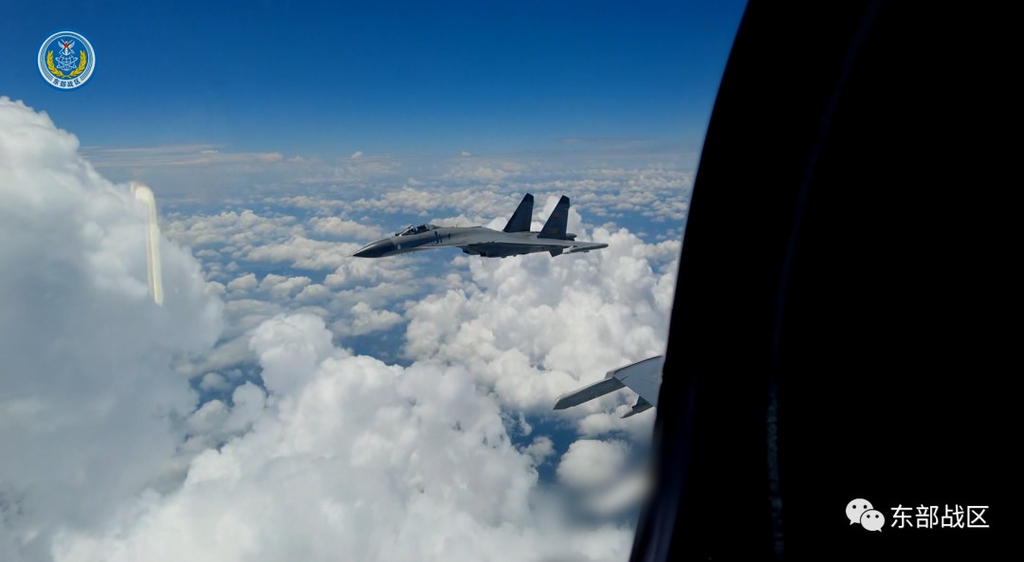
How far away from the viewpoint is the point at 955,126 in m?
1.08

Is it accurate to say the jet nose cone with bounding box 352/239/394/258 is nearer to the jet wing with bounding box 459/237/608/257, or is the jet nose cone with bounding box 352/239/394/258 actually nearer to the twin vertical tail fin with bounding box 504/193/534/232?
the jet wing with bounding box 459/237/608/257

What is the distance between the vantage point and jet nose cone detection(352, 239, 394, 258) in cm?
1736

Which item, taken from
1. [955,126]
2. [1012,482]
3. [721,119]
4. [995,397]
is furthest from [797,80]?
[1012,482]

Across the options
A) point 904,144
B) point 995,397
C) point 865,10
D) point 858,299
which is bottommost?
point 995,397

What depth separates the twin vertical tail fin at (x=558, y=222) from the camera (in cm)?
2162

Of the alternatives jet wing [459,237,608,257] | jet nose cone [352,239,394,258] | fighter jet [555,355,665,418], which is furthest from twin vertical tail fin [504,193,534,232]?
fighter jet [555,355,665,418]

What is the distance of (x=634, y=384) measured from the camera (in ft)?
9.34

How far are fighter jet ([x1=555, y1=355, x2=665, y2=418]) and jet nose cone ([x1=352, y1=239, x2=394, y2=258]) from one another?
1463cm

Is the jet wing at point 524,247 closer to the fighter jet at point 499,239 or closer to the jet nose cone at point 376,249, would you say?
the fighter jet at point 499,239

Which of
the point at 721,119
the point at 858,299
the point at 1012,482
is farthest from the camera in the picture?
the point at 721,119

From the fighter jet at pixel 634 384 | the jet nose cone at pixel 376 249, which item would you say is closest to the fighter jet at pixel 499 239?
the jet nose cone at pixel 376 249

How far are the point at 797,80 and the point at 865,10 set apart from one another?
15 cm

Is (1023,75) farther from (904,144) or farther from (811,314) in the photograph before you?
(811,314)

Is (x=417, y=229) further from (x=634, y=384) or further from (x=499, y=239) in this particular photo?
(x=634, y=384)
